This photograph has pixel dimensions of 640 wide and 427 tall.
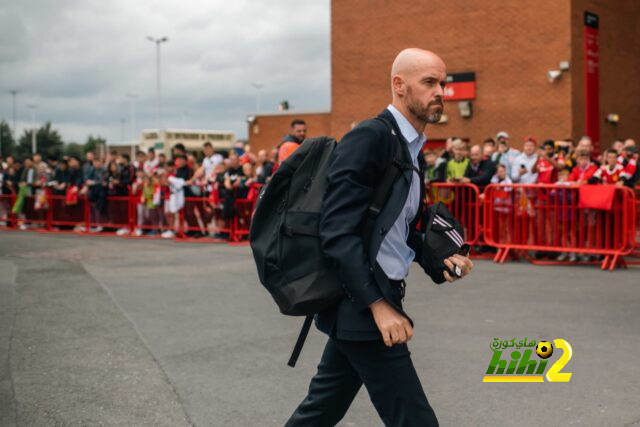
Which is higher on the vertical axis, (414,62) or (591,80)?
(591,80)

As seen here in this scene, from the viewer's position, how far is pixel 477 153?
1328 centimetres

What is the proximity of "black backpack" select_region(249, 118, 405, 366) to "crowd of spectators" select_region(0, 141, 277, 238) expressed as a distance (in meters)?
12.7

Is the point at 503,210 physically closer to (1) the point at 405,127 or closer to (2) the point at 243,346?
(2) the point at 243,346

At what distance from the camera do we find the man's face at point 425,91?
9.64ft

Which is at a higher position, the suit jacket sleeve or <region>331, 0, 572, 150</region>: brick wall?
<region>331, 0, 572, 150</region>: brick wall

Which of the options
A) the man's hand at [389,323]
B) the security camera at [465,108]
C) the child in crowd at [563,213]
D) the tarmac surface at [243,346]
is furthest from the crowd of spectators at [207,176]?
the man's hand at [389,323]

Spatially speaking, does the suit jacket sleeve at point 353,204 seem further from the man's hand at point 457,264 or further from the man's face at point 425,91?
the man's hand at point 457,264

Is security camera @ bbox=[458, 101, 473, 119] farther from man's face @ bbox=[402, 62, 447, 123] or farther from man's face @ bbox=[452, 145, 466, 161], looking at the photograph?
man's face @ bbox=[402, 62, 447, 123]

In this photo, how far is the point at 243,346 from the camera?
6523mm

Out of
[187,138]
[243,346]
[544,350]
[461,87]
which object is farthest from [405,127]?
[187,138]

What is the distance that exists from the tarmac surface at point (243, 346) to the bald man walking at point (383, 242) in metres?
1.91

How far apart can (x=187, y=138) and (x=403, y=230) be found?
72850 mm

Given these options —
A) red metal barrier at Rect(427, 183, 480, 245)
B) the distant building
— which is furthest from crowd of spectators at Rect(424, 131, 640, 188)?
the distant building

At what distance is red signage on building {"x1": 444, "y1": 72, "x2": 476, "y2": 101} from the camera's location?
24406 mm
